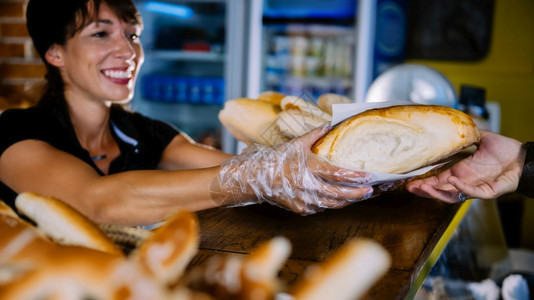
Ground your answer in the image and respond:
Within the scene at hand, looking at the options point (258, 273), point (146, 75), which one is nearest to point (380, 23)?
Result: point (146, 75)

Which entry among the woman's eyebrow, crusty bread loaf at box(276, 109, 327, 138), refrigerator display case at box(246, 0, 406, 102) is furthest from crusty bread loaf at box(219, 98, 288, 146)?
refrigerator display case at box(246, 0, 406, 102)

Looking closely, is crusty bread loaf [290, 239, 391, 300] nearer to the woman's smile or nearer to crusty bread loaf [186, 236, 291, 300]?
crusty bread loaf [186, 236, 291, 300]

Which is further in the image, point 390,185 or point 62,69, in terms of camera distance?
point 62,69

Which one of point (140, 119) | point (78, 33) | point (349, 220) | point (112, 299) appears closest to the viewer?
point (112, 299)

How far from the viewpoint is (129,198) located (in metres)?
1.21

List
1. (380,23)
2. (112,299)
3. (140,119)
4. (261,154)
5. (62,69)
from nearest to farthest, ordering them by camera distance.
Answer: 1. (112,299)
2. (261,154)
3. (62,69)
4. (140,119)
5. (380,23)

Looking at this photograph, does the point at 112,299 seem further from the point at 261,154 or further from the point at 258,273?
the point at 261,154

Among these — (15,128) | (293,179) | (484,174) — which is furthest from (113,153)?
(484,174)

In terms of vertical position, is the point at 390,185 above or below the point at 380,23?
below

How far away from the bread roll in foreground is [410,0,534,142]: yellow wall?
3.35 metres

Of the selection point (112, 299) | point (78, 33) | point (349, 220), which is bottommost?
point (349, 220)

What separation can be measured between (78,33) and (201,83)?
8.17 feet

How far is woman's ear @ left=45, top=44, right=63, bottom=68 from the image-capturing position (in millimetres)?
1763

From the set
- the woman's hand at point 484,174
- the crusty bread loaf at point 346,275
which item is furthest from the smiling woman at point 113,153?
the crusty bread loaf at point 346,275
